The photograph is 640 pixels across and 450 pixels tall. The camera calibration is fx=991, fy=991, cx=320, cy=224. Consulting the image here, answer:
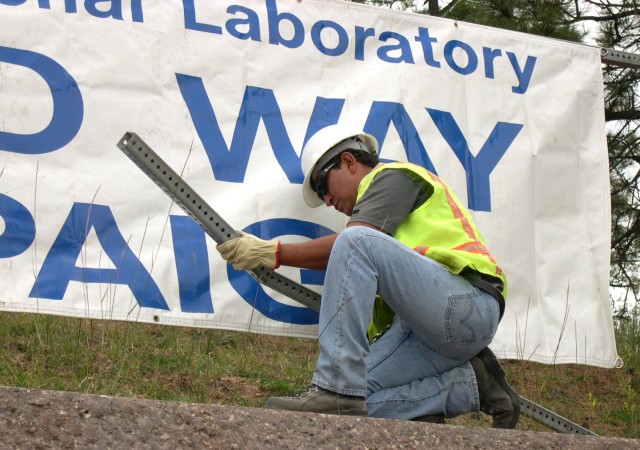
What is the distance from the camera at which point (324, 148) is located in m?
3.98

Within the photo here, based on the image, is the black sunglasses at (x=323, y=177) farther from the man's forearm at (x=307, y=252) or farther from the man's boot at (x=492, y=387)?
the man's boot at (x=492, y=387)

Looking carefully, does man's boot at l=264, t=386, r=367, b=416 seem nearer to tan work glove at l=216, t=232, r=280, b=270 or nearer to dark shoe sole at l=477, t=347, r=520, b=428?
dark shoe sole at l=477, t=347, r=520, b=428

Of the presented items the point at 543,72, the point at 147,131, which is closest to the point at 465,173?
the point at 543,72

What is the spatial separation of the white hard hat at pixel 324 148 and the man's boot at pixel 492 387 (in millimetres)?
937

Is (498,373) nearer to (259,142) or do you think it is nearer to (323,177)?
(323,177)

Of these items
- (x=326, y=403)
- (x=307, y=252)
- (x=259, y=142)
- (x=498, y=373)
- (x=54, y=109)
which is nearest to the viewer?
(x=326, y=403)

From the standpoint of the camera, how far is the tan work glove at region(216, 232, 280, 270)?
12.3 ft

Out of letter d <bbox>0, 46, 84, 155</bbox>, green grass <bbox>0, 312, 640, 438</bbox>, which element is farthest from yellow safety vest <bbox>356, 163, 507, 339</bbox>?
letter d <bbox>0, 46, 84, 155</bbox>

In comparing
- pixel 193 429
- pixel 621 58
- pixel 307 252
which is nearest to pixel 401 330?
pixel 307 252

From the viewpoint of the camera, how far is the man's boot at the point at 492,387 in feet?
11.6

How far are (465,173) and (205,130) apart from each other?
3.97 feet

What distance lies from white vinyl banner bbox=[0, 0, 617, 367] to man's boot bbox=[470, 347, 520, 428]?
2.50ft

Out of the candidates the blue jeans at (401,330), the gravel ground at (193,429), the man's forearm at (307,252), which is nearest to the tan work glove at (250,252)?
the man's forearm at (307,252)

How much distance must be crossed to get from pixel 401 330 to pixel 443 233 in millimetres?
375
